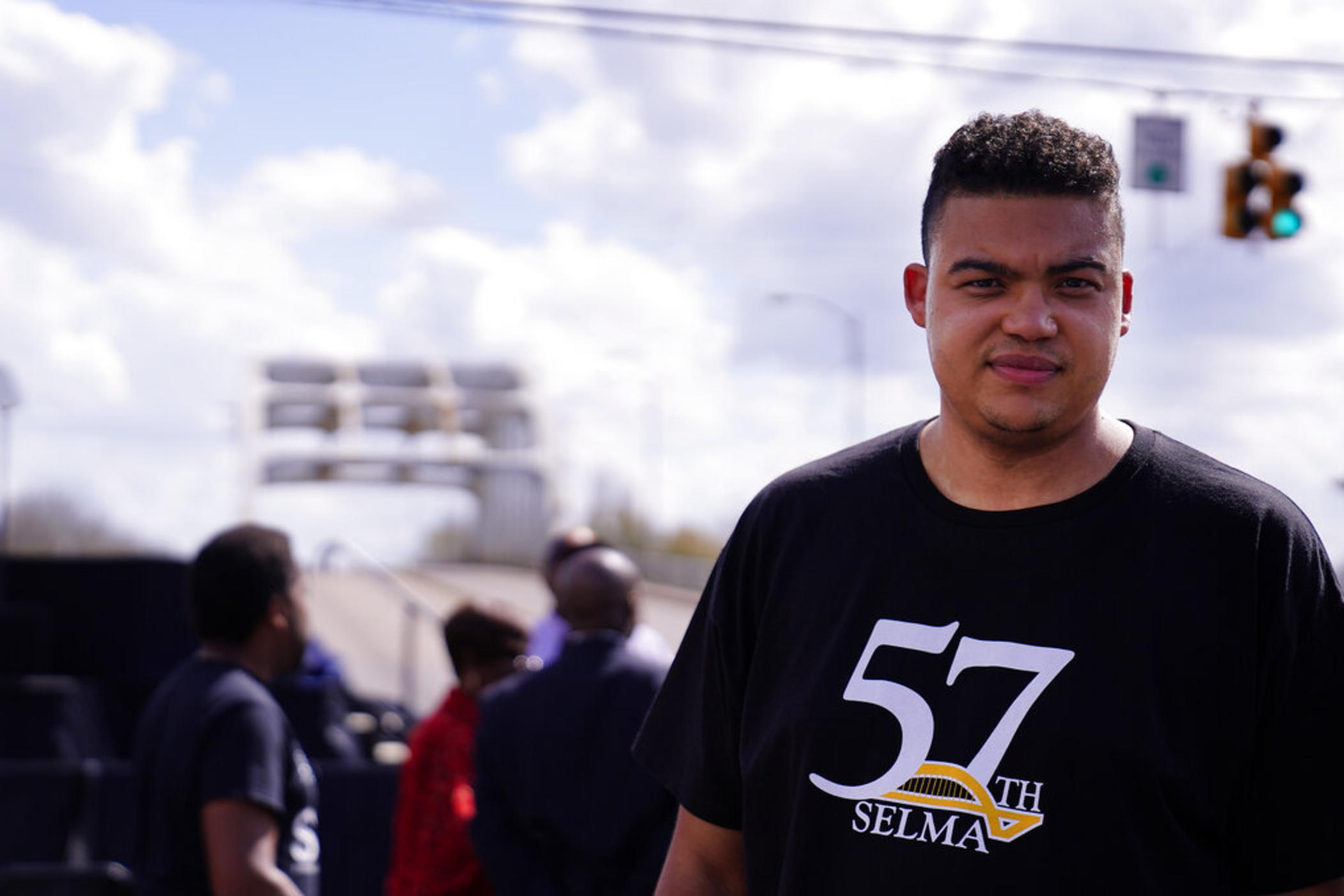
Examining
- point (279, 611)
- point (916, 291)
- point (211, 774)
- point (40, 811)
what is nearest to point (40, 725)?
point (40, 811)

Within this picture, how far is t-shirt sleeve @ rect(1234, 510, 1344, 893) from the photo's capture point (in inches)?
73.4

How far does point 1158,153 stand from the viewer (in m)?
14.0

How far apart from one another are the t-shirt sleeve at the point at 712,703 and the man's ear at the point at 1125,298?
59 cm

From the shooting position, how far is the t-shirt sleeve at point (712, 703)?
223cm

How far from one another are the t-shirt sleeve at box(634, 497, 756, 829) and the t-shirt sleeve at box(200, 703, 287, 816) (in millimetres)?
1472

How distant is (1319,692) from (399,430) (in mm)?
88300

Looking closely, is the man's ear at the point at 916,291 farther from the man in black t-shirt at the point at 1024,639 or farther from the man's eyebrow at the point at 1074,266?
the man's eyebrow at the point at 1074,266

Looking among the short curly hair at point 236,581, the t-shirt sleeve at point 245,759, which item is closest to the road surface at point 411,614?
the short curly hair at point 236,581

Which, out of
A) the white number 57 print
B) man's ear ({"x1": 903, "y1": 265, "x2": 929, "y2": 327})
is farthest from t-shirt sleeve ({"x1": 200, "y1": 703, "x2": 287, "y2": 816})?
man's ear ({"x1": 903, "y1": 265, "x2": 929, "y2": 327})

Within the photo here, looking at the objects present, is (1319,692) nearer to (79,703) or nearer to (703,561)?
(79,703)

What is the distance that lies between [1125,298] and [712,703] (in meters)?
0.80

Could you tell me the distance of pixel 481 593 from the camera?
52.7 metres

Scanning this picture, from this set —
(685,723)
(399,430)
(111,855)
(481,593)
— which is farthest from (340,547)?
(399,430)

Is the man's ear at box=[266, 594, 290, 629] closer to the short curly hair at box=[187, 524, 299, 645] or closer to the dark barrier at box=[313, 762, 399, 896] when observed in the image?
the short curly hair at box=[187, 524, 299, 645]
